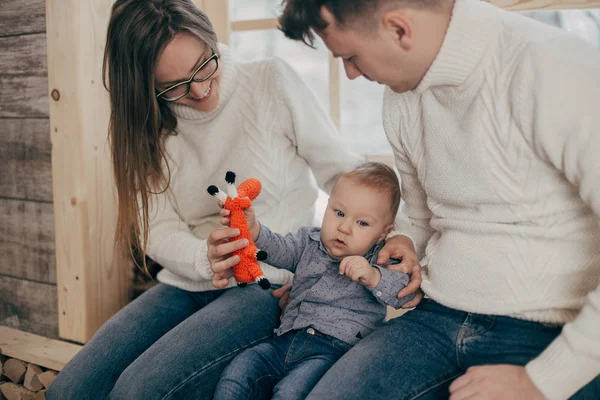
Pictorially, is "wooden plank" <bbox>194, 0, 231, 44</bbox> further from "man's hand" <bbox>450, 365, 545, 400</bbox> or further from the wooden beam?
"man's hand" <bbox>450, 365, 545, 400</bbox>

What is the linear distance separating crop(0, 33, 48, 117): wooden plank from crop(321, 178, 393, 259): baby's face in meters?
1.03

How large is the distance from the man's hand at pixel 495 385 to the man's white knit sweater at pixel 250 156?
0.65m

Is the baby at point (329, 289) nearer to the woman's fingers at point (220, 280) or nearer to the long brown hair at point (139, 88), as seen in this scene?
the woman's fingers at point (220, 280)

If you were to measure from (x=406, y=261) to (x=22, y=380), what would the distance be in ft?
4.52

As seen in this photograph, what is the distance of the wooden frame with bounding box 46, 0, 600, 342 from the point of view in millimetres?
Answer: 1724

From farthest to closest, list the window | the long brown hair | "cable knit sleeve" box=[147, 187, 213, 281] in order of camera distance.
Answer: the window, "cable knit sleeve" box=[147, 187, 213, 281], the long brown hair

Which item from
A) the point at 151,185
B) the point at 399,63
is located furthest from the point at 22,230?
the point at 399,63

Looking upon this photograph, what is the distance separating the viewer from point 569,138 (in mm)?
938

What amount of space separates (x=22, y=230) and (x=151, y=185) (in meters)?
0.63

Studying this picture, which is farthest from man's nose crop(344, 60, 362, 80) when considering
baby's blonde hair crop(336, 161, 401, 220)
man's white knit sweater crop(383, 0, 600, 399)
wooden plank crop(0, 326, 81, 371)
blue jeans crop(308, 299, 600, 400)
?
wooden plank crop(0, 326, 81, 371)

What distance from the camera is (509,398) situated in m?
0.97

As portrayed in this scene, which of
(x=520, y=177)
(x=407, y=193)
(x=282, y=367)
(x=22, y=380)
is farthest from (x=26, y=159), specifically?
(x=520, y=177)

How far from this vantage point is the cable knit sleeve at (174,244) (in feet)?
4.88

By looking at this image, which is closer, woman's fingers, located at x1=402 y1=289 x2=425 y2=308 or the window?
woman's fingers, located at x1=402 y1=289 x2=425 y2=308
